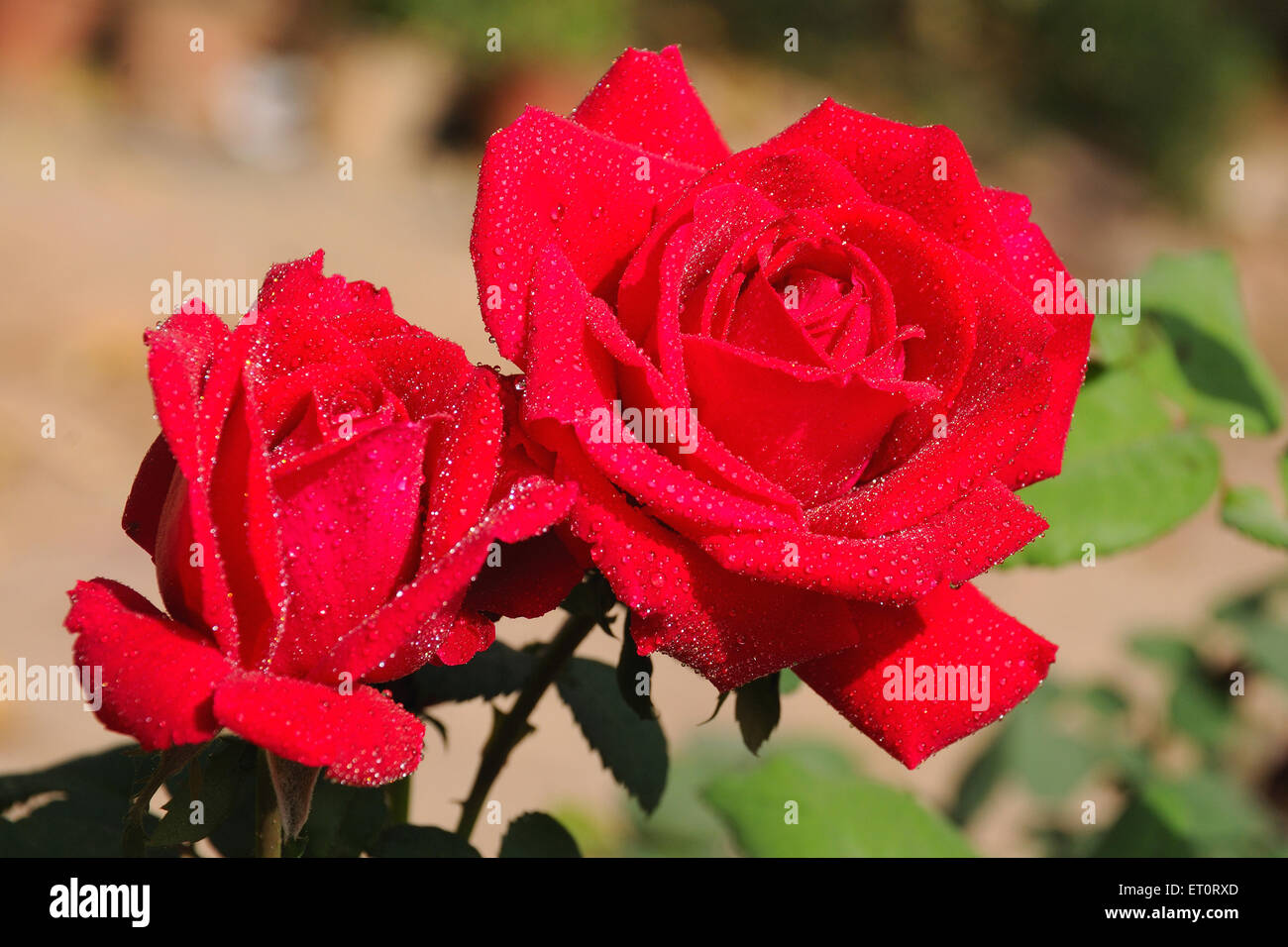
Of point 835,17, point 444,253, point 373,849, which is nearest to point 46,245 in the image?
point 444,253

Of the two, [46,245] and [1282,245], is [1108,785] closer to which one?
[46,245]

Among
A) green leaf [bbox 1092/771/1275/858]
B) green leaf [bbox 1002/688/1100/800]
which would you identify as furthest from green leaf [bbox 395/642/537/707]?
green leaf [bbox 1002/688/1100/800]

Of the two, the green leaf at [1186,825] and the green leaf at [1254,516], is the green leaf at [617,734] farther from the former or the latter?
the green leaf at [1186,825]

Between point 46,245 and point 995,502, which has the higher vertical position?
point 46,245

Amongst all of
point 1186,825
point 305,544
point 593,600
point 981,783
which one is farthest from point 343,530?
point 981,783

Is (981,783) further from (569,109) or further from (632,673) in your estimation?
(569,109)
